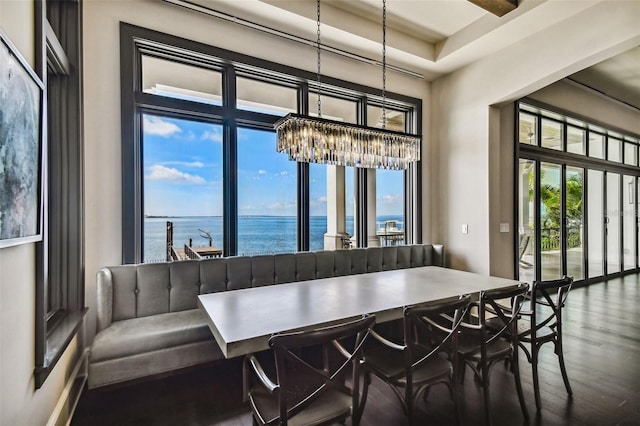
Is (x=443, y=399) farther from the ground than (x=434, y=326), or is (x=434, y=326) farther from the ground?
(x=434, y=326)

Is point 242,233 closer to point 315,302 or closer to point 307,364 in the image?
point 315,302

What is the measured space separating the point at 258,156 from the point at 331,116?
1219mm

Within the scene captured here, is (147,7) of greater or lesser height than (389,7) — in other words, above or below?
below

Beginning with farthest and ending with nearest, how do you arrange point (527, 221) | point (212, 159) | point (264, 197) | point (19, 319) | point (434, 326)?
point (527, 221), point (264, 197), point (212, 159), point (434, 326), point (19, 319)

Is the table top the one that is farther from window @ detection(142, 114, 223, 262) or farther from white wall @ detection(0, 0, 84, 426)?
window @ detection(142, 114, 223, 262)

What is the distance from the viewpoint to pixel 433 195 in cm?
468

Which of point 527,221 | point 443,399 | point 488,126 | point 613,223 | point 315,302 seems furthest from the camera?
point 613,223

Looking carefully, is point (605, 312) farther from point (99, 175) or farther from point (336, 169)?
point (99, 175)

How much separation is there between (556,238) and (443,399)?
440cm

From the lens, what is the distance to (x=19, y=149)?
134cm

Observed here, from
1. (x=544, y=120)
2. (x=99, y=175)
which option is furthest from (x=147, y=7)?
(x=544, y=120)

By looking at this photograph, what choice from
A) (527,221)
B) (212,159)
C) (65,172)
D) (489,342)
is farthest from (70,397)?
(527,221)

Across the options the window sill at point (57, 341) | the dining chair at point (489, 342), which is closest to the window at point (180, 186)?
the window sill at point (57, 341)

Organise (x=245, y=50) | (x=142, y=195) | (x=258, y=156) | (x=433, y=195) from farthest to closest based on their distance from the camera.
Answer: (x=433, y=195)
(x=258, y=156)
(x=245, y=50)
(x=142, y=195)
